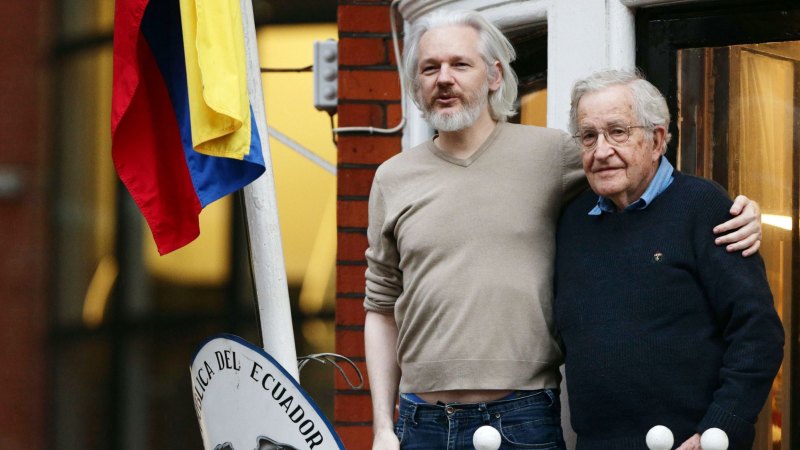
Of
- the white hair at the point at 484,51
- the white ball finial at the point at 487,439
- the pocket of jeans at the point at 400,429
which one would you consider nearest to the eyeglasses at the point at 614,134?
the white hair at the point at 484,51

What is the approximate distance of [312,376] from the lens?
19.9 ft

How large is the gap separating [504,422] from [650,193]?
608 mm

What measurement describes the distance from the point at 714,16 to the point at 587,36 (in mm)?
361

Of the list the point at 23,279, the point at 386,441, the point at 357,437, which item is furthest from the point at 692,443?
the point at 23,279

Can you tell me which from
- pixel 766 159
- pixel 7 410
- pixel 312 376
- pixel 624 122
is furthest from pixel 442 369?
pixel 7 410

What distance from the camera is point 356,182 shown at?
15.6 feet

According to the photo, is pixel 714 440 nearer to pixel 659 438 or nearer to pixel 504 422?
pixel 659 438

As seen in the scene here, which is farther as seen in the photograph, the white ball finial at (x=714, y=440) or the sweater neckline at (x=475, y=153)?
the sweater neckline at (x=475, y=153)

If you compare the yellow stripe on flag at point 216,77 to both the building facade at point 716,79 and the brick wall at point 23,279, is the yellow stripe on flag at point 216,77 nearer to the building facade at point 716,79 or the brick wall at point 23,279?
the building facade at point 716,79

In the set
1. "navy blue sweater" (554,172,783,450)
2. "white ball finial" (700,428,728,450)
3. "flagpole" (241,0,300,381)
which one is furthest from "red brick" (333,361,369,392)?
"white ball finial" (700,428,728,450)

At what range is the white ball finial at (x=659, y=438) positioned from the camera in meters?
2.51

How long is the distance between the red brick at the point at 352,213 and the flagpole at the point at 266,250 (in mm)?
1263

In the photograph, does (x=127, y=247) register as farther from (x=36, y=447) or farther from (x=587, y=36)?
(x=587, y=36)

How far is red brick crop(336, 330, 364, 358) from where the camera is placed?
4.77 meters
